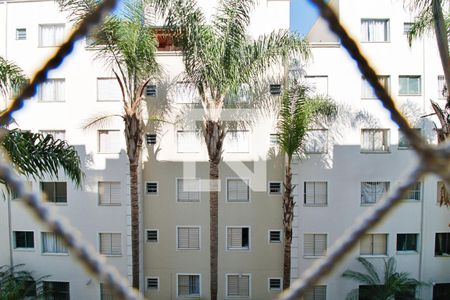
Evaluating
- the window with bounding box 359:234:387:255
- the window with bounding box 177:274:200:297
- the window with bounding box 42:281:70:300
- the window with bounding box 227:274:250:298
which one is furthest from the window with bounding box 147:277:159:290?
the window with bounding box 359:234:387:255

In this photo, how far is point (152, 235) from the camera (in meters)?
10.9

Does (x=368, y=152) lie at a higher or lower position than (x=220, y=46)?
lower

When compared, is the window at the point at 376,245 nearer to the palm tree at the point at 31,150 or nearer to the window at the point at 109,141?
the window at the point at 109,141

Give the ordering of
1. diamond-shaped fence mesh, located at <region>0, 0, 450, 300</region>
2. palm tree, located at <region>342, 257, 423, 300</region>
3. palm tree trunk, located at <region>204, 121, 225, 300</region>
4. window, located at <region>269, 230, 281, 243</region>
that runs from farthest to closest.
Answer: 1. window, located at <region>269, 230, 281, 243</region>
2. palm tree, located at <region>342, 257, 423, 300</region>
3. palm tree trunk, located at <region>204, 121, 225, 300</region>
4. diamond-shaped fence mesh, located at <region>0, 0, 450, 300</region>

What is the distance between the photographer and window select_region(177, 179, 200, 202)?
10727 millimetres

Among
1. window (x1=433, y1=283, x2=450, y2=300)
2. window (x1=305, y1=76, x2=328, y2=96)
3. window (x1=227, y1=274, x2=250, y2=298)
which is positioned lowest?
window (x1=433, y1=283, x2=450, y2=300)

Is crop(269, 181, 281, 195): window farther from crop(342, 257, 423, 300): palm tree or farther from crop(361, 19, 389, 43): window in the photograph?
crop(361, 19, 389, 43): window

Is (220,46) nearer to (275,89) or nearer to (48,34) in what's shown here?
(275,89)

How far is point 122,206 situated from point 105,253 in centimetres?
196

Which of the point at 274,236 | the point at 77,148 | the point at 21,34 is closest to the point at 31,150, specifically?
the point at 77,148

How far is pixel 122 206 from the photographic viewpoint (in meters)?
10.8

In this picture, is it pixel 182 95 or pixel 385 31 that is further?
pixel 385 31

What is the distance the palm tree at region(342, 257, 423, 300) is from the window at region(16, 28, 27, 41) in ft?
49.0

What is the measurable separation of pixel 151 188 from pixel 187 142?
2.21m
